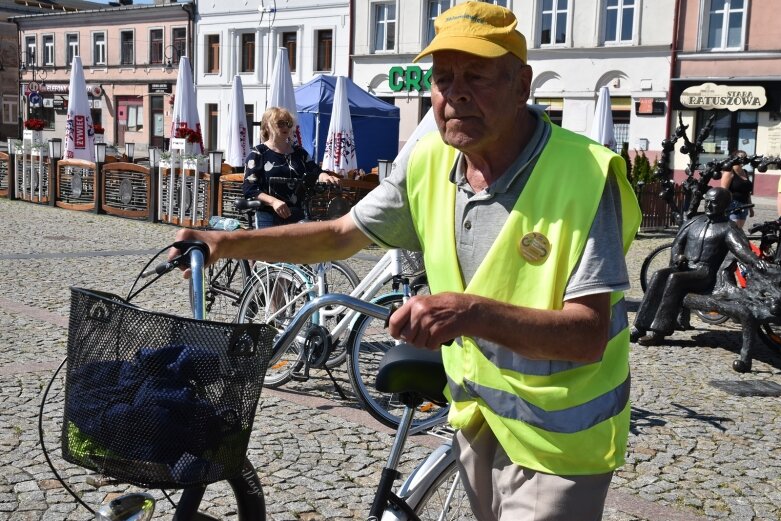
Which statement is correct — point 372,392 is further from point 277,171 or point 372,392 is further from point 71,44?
point 71,44

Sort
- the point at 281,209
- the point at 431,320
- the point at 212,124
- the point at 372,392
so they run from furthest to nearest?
the point at 212,124 < the point at 281,209 < the point at 372,392 < the point at 431,320

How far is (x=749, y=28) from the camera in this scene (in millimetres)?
28625

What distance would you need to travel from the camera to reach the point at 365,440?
4.99m

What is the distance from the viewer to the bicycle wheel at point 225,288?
7.17 metres

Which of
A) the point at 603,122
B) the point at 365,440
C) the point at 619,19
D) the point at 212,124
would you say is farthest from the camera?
the point at 212,124

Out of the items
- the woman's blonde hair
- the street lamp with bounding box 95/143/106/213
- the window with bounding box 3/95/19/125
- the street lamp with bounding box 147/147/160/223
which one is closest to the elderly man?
the woman's blonde hair

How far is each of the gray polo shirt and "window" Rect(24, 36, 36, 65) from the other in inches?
2258

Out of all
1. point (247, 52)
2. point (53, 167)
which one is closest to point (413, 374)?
point (53, 167)

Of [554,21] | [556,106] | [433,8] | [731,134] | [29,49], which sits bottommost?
[731,134]

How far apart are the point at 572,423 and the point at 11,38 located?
61346 millimetres

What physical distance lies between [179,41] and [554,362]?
46.5 metres

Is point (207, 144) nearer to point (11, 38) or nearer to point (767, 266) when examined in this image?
point (11, 38)

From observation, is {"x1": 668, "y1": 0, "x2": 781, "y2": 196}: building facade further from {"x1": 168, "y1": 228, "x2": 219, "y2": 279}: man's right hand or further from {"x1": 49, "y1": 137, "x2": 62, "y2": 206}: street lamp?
{"x1": 168, "y1": 228, "x2": 219, "y2": 279}: man's right hand

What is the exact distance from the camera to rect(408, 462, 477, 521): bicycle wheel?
247cm
